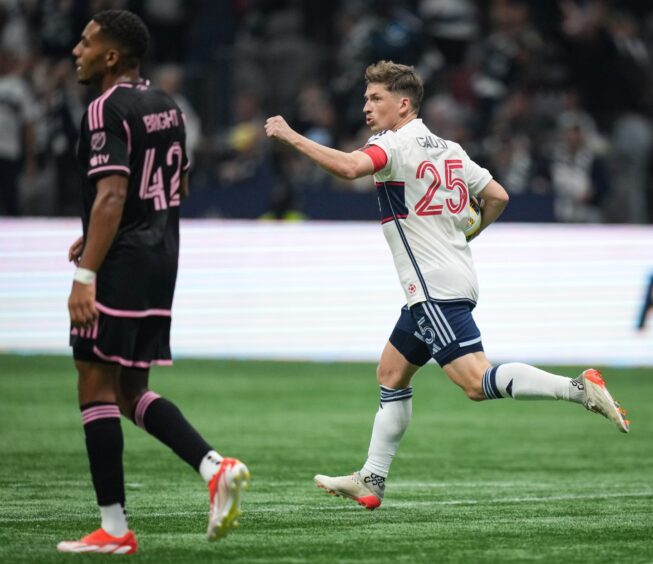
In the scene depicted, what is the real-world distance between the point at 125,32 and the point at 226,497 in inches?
82.3

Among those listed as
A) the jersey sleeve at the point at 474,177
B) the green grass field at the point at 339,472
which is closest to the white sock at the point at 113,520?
the green grass field at the point at 339,472

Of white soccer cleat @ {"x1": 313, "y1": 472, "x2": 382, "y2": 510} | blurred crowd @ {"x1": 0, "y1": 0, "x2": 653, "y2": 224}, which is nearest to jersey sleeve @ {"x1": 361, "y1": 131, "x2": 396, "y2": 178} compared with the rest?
white soccer cleat @ {"x1": 313, "y1": 472, "x2": 382, "y2": 510}

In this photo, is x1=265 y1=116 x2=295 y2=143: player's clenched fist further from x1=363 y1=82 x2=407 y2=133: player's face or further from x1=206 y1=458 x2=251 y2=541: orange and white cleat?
x1=206 y1=458 x2=251 y2=541: orange and white cleat

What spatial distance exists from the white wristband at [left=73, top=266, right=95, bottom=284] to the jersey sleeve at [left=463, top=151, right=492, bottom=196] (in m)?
2.30

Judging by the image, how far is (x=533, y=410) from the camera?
1316cm

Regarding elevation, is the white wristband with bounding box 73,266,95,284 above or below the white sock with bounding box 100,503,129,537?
above

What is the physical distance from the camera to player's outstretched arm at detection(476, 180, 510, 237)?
24.9ft

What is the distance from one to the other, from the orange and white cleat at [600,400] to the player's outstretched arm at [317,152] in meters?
1.47

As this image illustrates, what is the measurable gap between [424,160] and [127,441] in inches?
177

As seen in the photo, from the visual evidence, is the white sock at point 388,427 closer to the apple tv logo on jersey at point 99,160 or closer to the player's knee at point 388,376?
the player's knee at point 388,376

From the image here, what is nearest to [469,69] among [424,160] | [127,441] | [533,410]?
[533,410]

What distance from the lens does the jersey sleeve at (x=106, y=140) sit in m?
6.01

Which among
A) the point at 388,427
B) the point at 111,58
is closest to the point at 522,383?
the point at 388,427

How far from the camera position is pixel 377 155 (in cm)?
699
